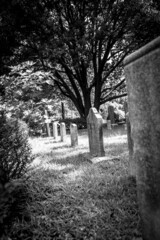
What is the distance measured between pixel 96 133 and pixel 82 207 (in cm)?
294

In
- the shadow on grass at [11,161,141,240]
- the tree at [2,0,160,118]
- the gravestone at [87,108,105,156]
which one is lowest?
the shadow on grass at [11,161,141,240]

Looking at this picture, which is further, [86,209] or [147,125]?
[86,209]

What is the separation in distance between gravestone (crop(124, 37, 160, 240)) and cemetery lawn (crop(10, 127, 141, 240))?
0.49 metres

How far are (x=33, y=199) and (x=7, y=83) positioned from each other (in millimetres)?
5440

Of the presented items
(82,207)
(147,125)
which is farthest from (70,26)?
(147,125)

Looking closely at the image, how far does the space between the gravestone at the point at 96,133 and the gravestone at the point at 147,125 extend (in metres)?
3.41

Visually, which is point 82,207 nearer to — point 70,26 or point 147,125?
point 147,125

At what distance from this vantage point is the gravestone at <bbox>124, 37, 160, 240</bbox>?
5.06 ft

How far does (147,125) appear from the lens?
168 centimetres

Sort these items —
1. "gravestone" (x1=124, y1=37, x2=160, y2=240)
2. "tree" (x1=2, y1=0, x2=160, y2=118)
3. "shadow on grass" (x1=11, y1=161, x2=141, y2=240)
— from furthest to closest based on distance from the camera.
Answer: "tree" (x1=2, y1=0, x2=160, y2=118) → "shadow on grass" (x1=11, y1=161, x2=141, y2=240) → "gravestone" (x1=124, y1=37, x2=160, y2=240)

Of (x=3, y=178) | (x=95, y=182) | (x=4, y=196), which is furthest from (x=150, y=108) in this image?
(x=95, y=182)

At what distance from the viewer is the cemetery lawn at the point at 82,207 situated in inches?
85.9

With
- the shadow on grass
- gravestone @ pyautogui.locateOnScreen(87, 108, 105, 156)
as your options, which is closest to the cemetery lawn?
the shadow on grass

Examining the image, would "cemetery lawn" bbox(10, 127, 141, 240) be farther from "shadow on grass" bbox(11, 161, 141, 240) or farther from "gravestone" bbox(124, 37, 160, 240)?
"gravestone" bbox(124, 37, 160, 240)
